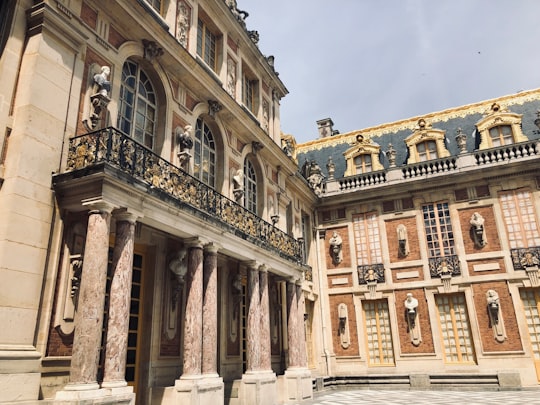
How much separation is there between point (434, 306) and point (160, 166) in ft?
44.3

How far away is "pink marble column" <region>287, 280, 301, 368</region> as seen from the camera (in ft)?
44.7

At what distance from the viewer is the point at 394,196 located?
19.7m

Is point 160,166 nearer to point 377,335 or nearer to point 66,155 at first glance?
point 66,155

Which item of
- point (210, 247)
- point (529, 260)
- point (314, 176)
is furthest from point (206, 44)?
point (529, 260)

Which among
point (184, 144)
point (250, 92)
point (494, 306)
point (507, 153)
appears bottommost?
point (494, 306)

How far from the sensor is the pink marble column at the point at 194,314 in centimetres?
869

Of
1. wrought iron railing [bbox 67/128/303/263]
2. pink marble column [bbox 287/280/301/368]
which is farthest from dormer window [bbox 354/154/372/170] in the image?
wrought iron railing [bbox 67/128/303/263]

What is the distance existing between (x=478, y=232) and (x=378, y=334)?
18.8 ft

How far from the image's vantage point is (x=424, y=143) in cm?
2058

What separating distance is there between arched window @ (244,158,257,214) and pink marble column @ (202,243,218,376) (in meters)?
4.23

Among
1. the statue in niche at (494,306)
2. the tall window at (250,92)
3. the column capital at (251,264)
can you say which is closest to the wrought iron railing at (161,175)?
the column capital at (251,264)

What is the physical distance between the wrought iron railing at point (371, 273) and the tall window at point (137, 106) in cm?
1214

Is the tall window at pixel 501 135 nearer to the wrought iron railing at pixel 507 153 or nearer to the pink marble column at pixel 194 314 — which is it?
the wrought iron railing at pixel 507 153

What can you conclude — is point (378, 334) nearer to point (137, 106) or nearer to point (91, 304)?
point (137, 106)
